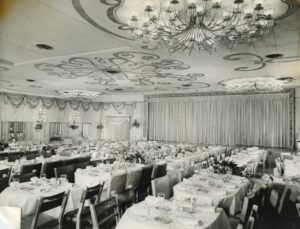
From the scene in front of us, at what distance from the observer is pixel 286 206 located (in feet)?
20.0

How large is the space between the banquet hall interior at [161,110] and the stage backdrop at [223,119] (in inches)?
2.0

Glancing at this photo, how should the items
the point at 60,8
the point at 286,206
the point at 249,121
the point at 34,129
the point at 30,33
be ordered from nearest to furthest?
1. the point at 60,8
2. the point at 30,33
3. the point at 286,206
4. the point at 249,121
5. the point at 34,129

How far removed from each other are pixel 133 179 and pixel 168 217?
3.02m

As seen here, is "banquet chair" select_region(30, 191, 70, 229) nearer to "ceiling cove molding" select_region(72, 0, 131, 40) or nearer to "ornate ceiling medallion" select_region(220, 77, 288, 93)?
"ceiling cove molding" select_region(72, 0, 131, 40)

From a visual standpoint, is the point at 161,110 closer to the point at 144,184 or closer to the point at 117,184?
the point at 144,184

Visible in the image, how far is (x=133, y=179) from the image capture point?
20.8 ft

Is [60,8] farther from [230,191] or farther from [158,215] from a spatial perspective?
[230,191]

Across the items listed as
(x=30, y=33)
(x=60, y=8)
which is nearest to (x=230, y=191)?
(x=60, y=8)

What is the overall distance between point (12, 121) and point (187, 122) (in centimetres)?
975

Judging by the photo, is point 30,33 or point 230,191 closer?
point 230,191

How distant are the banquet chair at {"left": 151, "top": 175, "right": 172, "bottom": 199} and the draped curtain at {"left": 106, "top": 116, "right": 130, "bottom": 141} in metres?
12.7

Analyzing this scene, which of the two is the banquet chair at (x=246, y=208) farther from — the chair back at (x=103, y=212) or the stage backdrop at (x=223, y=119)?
the stage backdrop at (x=223, y=119)

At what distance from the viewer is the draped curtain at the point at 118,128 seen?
18.0m

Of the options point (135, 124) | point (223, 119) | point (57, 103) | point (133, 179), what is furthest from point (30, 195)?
point (57, 103)
